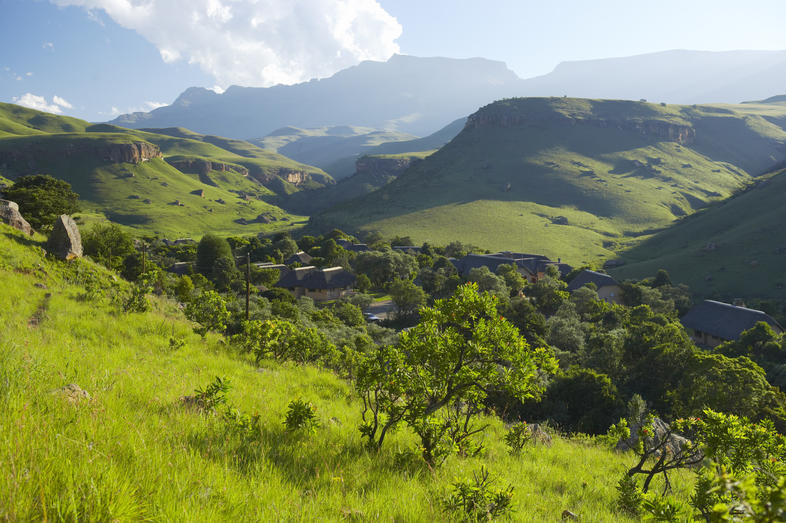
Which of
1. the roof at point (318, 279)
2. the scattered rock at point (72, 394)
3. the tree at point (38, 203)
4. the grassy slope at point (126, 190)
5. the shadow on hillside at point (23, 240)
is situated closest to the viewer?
the scattered rock at point (72, 394)

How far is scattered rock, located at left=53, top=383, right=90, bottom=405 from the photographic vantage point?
12.5 ft

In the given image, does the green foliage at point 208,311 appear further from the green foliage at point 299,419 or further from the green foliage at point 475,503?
the green foliage at point 475,503

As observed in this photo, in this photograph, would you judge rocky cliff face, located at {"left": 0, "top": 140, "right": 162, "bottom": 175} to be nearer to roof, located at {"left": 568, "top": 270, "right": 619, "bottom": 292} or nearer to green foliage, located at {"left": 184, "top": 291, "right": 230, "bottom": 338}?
roof, located at {"left": 568, "top": 270, "right": 619, "bottom": 292}

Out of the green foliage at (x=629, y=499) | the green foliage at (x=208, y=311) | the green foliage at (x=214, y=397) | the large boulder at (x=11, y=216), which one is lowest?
the green foliage at (x=629, y=499)

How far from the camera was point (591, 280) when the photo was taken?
63.6 m

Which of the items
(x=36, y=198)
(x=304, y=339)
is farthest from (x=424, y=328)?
(x=36, y=198)

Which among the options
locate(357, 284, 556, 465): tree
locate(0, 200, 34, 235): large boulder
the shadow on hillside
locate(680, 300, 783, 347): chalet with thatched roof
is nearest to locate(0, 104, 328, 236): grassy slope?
locate(0, 200, 34, 235): large boulder

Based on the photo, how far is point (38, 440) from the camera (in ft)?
8.80

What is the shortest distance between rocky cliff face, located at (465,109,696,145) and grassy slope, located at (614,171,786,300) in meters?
93.5

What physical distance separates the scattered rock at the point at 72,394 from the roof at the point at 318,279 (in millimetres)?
61917

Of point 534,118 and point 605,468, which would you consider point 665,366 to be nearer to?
point 605,468

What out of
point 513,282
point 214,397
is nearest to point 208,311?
point 214,397

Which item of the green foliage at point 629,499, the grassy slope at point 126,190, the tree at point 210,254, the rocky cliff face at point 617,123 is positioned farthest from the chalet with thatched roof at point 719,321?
the rocky cliff face at point 617,123

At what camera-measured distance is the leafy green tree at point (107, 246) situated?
39969 mm
